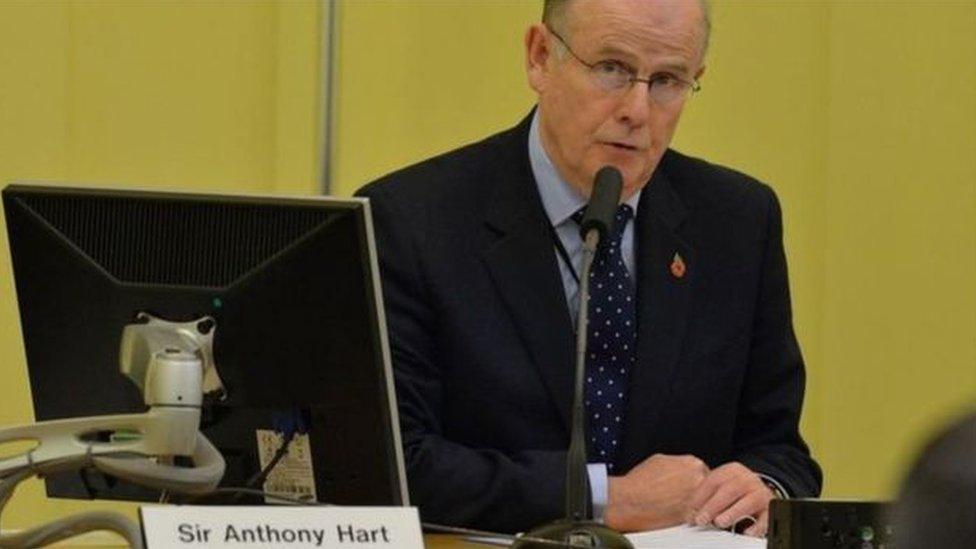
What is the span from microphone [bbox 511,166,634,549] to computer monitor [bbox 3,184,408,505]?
182 mm

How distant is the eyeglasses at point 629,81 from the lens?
250 cm

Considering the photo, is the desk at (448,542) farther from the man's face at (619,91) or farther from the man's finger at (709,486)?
the man's face at (619,91)

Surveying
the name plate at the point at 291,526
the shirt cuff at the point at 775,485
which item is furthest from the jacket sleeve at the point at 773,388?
the name plate at the point at 291,526

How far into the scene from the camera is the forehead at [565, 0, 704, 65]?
250cm

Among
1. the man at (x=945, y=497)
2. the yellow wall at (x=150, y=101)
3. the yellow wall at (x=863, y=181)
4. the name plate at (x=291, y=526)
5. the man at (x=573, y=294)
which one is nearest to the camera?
the man at (x=945, y=497)

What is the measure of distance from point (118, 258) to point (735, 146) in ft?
7.89

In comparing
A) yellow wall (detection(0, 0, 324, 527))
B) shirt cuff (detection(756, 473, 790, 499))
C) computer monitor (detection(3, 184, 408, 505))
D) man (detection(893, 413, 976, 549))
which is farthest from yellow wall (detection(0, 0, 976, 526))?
man (detection(893, 413, 976, 549))

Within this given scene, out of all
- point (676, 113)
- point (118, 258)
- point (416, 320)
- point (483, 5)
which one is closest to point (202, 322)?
point (118, 258)

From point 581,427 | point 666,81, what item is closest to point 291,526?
point 581,427

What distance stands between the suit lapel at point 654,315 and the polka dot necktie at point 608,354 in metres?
0.02

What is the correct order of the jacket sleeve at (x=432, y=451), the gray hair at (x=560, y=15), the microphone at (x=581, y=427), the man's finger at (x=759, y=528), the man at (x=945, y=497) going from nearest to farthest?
the man at (x=945, y=497) < the microphone at (x=581, y=427) < the man's finger at (x=759, y=528) < the jacket sleeve at (x=432, y=451) < the gray hair at (x=560, y=15)

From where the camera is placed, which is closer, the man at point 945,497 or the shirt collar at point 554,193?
the man at point 945,497

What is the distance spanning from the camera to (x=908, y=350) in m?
3.93

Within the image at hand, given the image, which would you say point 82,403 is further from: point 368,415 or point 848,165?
point 848,165
